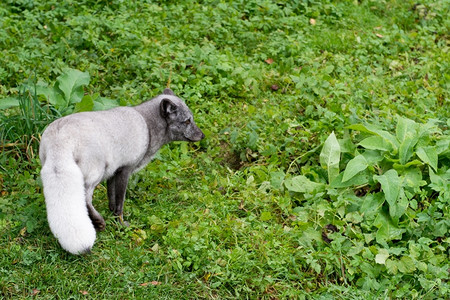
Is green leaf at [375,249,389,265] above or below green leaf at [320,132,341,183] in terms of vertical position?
below

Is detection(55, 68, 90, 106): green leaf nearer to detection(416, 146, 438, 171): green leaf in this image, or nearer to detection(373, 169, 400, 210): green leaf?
detection(373, 169, 400, 210): green leaf

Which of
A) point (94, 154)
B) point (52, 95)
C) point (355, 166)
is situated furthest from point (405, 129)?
point (52, 95)

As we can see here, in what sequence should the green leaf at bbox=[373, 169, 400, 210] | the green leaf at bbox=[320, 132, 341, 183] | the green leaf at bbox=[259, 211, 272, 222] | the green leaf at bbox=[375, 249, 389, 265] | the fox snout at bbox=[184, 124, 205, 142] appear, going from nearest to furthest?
the green leaf at bbox=[375, 249, 389, 265] < the green leaf at bbox=[373, 169, 400, 210] < the green leaf at bbox=[259, 211, 272, 222] < the green leaf at bbox=[320, 132, 341, 183] < the fox snout at bbox=[184, 124, 205, 142]

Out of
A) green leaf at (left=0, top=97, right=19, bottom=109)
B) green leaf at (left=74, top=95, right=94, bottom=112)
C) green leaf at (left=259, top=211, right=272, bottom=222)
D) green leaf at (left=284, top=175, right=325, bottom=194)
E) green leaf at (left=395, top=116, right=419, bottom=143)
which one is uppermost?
green leaf at (left=395, top=116, right=419, bottom=143)

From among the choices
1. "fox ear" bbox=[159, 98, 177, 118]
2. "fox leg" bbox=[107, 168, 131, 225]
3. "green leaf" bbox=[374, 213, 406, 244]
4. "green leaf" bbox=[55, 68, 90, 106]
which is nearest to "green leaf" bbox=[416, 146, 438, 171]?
"green leaf" bbox=[374, 213, 406, 244]

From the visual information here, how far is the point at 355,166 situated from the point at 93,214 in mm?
2455

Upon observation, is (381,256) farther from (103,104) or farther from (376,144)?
(103,104)

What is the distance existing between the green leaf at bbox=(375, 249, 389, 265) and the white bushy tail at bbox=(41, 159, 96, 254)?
2.37 meters

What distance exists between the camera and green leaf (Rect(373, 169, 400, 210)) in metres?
5.71

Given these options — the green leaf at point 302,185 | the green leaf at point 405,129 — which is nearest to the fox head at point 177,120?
the green leaf at point 302,185

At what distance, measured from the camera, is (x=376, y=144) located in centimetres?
613

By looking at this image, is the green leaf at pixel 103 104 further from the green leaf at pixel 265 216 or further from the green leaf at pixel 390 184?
the green leaf at pixel 390 184

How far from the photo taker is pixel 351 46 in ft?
29.7

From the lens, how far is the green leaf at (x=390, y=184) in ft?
→ 18.7
